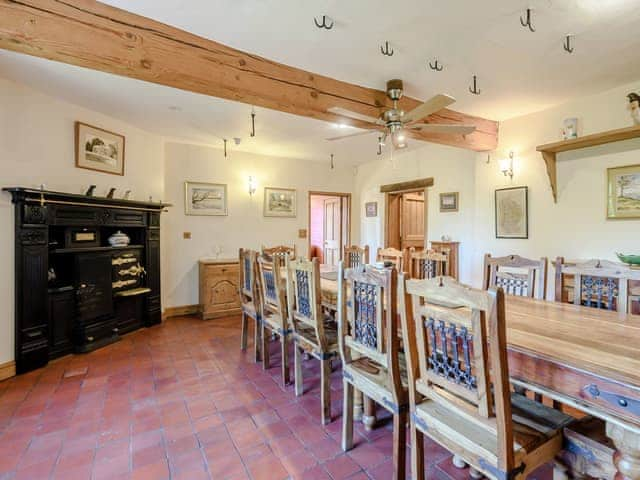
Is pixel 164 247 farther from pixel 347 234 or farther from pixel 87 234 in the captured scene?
pixel 347 234

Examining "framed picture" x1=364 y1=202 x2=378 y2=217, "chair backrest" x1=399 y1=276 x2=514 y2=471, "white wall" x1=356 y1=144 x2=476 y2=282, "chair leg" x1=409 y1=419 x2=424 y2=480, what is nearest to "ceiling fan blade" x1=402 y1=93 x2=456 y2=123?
"chair backrest" x1=399 y1=276 x2=514 y2=471

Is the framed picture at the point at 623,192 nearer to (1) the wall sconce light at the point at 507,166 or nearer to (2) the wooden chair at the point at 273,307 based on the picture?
(1) the wall sconce light at the point at 507,166

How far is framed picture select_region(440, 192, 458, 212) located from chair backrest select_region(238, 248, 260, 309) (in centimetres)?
297

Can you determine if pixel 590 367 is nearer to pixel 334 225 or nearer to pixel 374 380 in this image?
→ pixel 374 380

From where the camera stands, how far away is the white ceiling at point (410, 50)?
1.91 metres

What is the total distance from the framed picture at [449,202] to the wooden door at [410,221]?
37.1 inches

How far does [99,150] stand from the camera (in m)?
3.69

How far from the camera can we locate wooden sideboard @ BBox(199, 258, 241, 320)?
182 inches

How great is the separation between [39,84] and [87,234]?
56.6 inches

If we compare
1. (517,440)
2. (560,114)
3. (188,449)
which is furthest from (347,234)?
(517,440)

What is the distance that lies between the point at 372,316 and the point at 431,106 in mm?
1511

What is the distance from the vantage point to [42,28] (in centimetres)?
174

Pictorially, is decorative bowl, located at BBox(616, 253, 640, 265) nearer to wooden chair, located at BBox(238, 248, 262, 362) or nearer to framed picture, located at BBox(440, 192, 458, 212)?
framed picture, located at BBox(440, 192, 458, 212)

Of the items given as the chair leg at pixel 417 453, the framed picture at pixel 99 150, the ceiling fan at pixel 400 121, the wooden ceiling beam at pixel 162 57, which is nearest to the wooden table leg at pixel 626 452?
the chair leg at pixel 417 453
